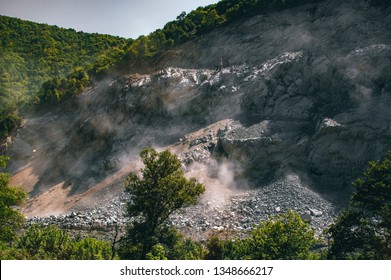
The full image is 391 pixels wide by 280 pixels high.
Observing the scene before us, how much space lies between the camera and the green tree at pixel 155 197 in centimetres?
2095

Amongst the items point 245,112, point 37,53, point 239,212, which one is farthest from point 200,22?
point 37,53

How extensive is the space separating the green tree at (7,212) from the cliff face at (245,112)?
46.1 feet

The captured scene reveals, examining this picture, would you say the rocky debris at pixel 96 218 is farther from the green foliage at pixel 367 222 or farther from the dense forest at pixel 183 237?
the green foliage at pixel 367 222

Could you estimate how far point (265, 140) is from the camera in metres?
33.9

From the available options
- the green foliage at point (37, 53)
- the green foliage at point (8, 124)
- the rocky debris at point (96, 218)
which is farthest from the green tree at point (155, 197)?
the green foliage at point (37, 53)

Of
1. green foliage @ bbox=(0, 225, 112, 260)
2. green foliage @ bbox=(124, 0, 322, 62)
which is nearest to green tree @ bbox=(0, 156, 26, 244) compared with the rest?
green foliage @ bbox=(0, 225, 112, 260)

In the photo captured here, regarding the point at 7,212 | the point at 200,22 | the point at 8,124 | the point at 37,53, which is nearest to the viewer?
the point at 7,212

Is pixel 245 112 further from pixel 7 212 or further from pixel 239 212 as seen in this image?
pixel 7 212

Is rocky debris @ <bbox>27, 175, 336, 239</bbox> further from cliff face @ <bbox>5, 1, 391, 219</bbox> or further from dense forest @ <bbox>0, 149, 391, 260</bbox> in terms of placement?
dense forest @ <bbox>0, 149, 391, 260</bbox>

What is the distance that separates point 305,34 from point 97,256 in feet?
100

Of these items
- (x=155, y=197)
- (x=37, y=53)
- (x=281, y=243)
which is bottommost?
(x=281, y=243)

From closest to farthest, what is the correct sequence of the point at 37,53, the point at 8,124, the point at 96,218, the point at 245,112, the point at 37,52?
1. the point at 96,218
2. the point at 245,112
3. the point at 8,124
4. the point at 37,53
5. the point at 37,52

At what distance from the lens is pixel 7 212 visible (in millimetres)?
19812

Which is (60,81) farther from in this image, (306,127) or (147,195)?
(147,195)
